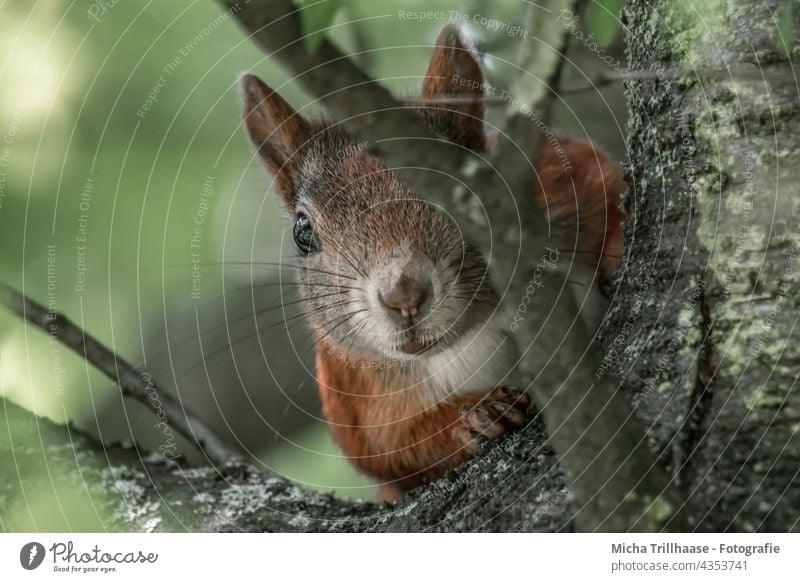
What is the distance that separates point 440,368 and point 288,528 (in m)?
0.28

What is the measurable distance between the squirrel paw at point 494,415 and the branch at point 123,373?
275mm

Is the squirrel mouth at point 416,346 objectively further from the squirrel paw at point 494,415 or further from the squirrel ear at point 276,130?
the squirrel ear at point 276,130

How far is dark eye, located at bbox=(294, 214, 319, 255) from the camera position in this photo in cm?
87

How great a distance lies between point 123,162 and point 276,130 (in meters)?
0.17

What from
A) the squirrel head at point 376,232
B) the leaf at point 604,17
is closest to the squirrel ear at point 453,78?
the squirrel head at point 376,232

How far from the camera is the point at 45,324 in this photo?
781mm

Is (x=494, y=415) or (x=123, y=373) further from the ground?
(x=123, y=373)

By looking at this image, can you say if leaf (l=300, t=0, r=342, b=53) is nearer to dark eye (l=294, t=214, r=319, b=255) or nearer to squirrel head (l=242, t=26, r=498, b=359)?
squirrel head (l=242, t=26, r=498, b=359)

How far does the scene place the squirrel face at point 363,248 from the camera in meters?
0.76

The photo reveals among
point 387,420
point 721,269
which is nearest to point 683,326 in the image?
point 721,269

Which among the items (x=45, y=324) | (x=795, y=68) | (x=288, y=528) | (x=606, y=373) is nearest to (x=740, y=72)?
(x=795, y=68)

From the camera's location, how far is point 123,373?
812 mm

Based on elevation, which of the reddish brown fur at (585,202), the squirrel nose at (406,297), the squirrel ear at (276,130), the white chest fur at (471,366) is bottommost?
the white chest fur at (471,366)

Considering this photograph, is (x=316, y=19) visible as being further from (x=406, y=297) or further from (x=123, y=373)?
(x=123, y=373)
